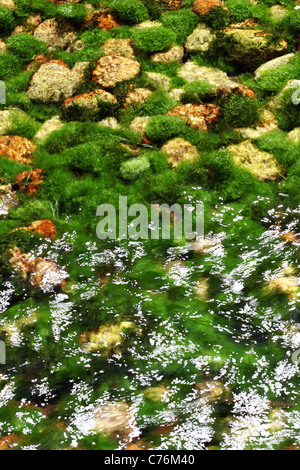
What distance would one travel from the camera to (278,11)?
38.8 feet

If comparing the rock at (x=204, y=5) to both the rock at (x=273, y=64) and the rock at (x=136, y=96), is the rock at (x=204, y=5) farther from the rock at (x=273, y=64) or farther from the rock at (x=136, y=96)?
the rock at (x=136, y=96)

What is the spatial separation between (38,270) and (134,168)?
9.50ft

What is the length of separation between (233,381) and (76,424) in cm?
180

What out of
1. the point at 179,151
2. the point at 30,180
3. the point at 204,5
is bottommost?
the point at 30,180

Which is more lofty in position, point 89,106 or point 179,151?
point 89,106

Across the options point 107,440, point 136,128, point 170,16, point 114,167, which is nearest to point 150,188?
point 114,167

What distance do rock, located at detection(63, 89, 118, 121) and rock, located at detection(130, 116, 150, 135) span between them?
0.69 metres

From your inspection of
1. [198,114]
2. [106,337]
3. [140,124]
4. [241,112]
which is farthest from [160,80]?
[106,337]

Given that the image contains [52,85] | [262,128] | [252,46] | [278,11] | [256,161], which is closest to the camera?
[256,161]

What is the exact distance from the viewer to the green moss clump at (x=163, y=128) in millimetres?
9095

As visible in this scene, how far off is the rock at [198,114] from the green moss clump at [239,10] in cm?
354

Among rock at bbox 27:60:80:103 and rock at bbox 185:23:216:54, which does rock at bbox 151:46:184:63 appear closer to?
rock at bbox 185:23:216:54

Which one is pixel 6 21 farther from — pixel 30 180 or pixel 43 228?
pixel 43 228

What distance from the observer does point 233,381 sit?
16.3 feet
